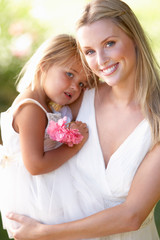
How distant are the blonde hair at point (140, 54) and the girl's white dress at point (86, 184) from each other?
8 centimetres

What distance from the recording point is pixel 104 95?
97.2 inches

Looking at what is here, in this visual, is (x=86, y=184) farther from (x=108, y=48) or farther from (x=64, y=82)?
(x=108, y=48)

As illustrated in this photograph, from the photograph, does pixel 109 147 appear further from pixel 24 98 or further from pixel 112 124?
pixel 24 98

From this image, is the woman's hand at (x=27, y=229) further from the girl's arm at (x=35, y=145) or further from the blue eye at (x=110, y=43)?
the blue eye at (x=110, y=43)

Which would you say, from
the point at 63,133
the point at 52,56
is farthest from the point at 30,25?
Answer: the point at 63,133

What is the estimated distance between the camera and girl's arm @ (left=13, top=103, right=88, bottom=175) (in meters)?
2.18

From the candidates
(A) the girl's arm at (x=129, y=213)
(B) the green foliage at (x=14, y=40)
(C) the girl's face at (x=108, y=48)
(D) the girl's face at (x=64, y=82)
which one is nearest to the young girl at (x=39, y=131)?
(D) the girl's face at (x=64, y=82)

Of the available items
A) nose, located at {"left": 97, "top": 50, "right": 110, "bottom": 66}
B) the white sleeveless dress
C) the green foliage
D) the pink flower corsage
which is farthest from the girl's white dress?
the green foliage

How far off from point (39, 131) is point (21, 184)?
1.08 feet

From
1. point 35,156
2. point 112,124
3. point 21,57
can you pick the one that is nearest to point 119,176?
point 112,124

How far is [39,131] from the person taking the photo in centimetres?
223

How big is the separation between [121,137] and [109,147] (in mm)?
92

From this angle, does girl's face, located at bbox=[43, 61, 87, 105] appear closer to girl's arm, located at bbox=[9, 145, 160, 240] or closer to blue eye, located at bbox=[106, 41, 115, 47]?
blue eye, located at bbox=[106, 41, 115, 47]

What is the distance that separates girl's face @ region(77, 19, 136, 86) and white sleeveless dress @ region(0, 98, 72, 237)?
424 millimetres
